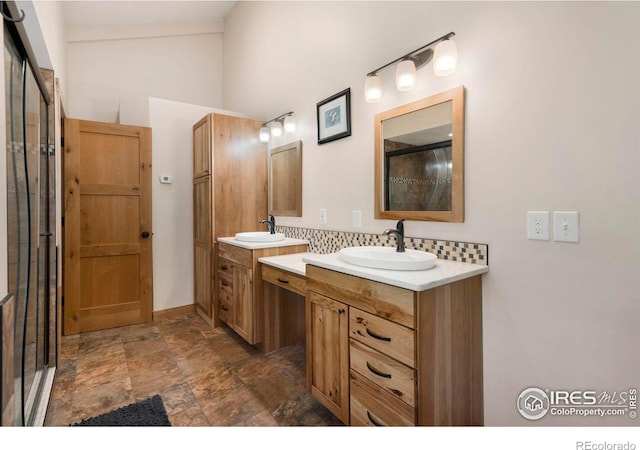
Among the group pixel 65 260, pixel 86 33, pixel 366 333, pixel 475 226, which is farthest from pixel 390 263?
pixel 86 33


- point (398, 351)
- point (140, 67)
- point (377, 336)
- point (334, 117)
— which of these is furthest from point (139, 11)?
point (398, 351)

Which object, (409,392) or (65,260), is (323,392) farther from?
(65,260)

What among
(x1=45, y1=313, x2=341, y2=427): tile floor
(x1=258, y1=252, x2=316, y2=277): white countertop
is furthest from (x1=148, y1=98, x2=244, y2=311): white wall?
(x1=258, y1=252, x2=316, y2=277): white countertop

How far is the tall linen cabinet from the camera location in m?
2.92

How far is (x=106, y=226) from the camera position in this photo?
299 centimetres

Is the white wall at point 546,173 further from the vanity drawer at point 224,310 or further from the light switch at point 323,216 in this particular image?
the vanity drawer at point 224,310

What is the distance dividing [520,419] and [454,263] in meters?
0.77

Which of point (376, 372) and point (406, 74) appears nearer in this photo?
point (376, 372)

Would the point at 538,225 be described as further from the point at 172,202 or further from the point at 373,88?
the point at 172,202

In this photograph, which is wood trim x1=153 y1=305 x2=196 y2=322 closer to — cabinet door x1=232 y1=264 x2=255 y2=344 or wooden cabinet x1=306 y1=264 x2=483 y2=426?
cabinet door x1=232 y1=264 x2=255 y2=344

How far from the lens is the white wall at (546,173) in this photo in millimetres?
1145

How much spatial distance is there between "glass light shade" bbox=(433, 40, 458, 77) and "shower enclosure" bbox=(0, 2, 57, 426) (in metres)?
1.87

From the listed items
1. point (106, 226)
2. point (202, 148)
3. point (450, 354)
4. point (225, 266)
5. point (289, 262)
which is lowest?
point (450, 354)

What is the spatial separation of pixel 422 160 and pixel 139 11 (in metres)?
3.82
